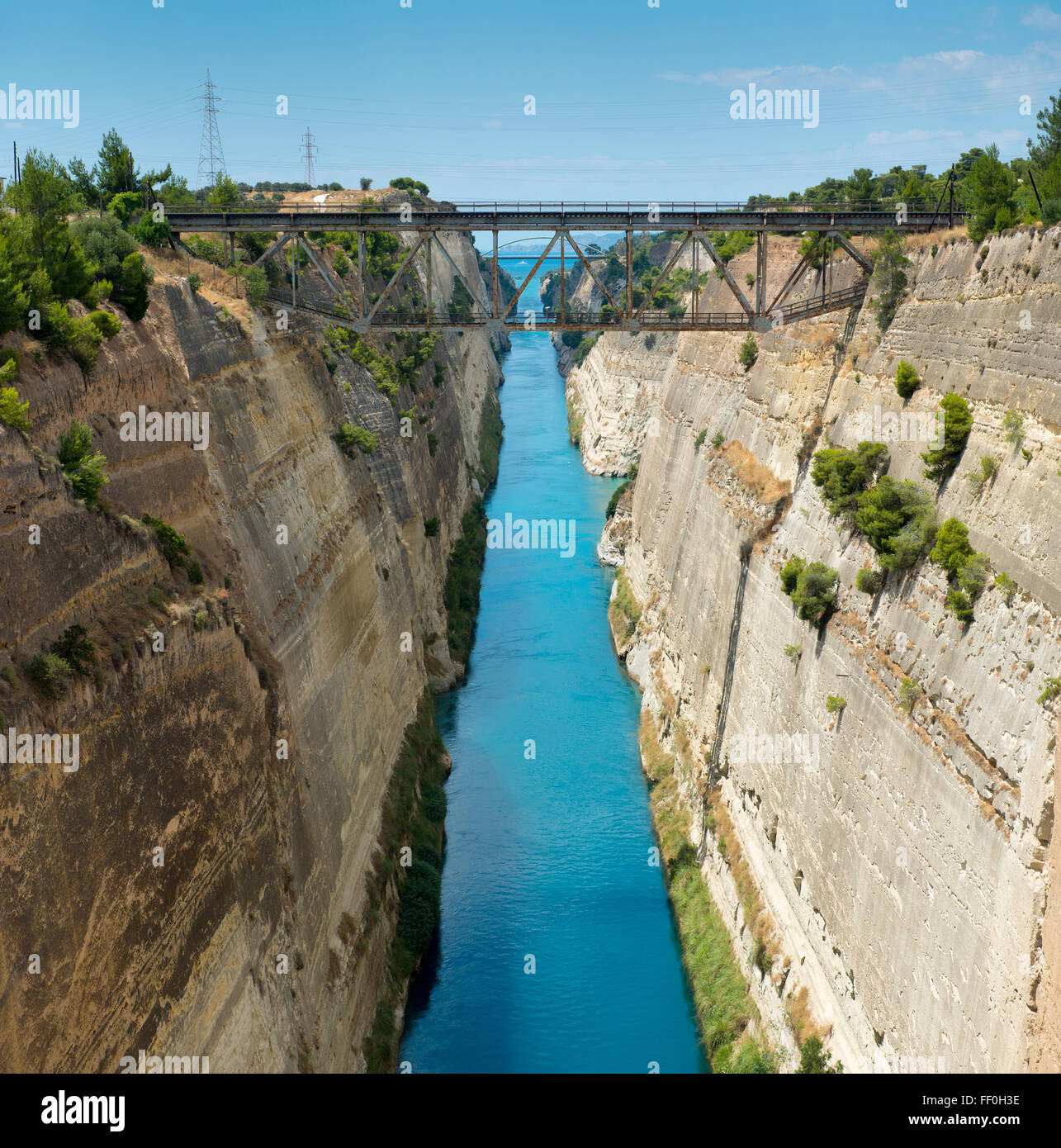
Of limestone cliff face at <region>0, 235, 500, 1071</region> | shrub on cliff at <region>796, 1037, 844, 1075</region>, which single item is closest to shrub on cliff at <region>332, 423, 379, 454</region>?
limestone cliff face at <region>0, 235, 500, 1071</region>

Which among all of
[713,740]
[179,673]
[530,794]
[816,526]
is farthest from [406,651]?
[179,673]

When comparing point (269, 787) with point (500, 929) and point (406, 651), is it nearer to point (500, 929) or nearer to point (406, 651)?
point (500, 929)

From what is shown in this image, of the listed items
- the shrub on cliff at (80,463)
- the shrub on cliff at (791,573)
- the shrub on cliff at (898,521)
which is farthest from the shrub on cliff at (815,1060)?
the shrub on cliff at (80,463)

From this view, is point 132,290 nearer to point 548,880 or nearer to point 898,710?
point 898,710

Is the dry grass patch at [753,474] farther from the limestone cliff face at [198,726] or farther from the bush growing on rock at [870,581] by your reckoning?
the limestone cliff face at [198,726]

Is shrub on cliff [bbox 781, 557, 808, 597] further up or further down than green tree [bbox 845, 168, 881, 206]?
further down

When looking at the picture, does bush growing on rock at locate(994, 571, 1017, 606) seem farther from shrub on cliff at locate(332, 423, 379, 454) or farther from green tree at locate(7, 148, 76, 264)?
shrub on cliff at locate(332, 423, 379, 454)
